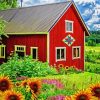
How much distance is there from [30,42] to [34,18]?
8.99ft

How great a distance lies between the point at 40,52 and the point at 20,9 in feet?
25.3

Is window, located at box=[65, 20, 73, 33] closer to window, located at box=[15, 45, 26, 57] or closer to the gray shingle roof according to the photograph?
the gray shingle roof

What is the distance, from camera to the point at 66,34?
31.2m

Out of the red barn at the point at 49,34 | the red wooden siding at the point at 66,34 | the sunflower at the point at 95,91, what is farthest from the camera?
the red wooden siding at the point at 66,34

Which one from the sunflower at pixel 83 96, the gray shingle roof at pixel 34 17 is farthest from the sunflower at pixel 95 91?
the gray shingle roof at pixel 34 17

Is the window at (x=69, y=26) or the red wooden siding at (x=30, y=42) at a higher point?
the window at (x=69, y=26)

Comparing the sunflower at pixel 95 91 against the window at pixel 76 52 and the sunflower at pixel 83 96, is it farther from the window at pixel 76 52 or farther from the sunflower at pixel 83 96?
the window at pixel 76 52

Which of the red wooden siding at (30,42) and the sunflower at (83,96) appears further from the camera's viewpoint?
the red wooden siding at (30,42)

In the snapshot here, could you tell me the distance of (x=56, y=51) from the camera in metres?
30.0

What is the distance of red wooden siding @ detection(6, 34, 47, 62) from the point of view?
95.5 feet

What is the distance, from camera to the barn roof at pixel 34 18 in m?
29.8

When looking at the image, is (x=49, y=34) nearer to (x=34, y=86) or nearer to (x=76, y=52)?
(x=76, y=52)

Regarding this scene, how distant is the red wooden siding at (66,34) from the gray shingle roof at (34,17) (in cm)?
63

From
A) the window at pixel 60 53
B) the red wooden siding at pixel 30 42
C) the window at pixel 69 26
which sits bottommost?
the window at pixel 60 53
